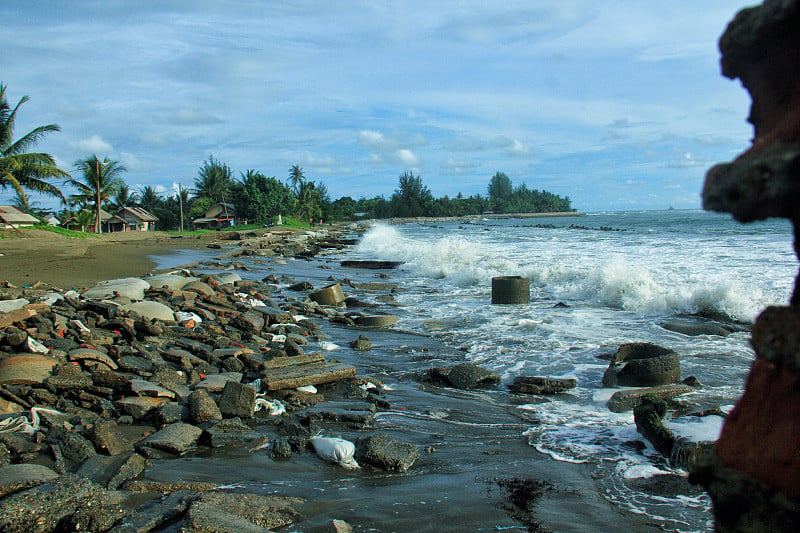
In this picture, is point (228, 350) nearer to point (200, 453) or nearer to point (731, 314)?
point (200, 453)

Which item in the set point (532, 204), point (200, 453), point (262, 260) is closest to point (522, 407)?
point (200, 453)

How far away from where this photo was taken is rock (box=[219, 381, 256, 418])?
19.7 ft

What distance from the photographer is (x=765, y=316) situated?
5.76 feet

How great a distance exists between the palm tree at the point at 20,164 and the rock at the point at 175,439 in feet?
91.2

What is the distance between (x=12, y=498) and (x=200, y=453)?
163 centimetres

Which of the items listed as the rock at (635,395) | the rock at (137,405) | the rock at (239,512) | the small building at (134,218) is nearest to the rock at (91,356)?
the rock at (137,405)

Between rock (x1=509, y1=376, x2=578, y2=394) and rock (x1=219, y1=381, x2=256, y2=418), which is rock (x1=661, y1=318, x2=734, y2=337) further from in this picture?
rock (x1=219, y1=381, x2=256, y2=418)

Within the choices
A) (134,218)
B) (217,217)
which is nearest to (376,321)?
(134,218)

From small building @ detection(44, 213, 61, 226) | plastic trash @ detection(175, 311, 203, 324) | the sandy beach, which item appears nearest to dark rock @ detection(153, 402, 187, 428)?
plastic trash @ detection(175, 311, 203, 324)

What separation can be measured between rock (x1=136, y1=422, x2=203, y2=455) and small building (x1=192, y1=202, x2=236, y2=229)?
208 feet

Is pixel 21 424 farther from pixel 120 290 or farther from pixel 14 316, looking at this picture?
pixel 120 290

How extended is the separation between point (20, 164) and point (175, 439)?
28.2m

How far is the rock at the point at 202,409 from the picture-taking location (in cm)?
574

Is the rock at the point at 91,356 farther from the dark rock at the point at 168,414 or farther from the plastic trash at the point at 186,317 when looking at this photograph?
the plastic trash at the point at 186,317
